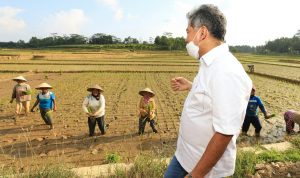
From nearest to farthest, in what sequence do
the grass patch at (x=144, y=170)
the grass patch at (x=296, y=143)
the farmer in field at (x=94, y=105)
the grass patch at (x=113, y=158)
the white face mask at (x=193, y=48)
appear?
the white face mask at (x=193, y=48)
the grass patch at (x=144, y=170)
the grass patch at (x=296, y=143)
the grass patch at (x=113, y=158)
the farmer in field at (x=94, y=105)

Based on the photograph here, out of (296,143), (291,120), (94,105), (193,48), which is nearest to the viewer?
(193,48)

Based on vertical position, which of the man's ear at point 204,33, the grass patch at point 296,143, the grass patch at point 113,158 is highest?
the man's ear at point 204,33

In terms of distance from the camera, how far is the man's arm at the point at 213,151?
1.68 metres

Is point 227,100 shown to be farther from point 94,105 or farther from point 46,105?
point 46,105

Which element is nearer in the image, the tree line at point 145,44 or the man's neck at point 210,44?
the man's neck at point 210,44

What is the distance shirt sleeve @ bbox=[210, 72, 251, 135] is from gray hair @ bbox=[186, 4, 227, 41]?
0.94 feet

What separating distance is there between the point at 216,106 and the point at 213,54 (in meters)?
0.32

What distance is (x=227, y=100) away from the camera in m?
1.63

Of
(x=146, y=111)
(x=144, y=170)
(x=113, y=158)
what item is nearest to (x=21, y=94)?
(x=146, y=111)

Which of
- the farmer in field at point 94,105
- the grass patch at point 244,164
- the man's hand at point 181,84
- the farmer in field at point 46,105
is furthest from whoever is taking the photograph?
the farmer in field at point 46,105

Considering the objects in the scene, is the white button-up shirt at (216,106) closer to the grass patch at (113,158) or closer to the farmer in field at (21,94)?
the grass patch at (113,158)

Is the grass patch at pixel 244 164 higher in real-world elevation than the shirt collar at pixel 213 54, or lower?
lower

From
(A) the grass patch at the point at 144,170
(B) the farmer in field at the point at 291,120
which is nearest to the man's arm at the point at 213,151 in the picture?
(A) the grass patch at the point at 144,170

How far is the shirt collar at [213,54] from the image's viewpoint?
69.3 inches
